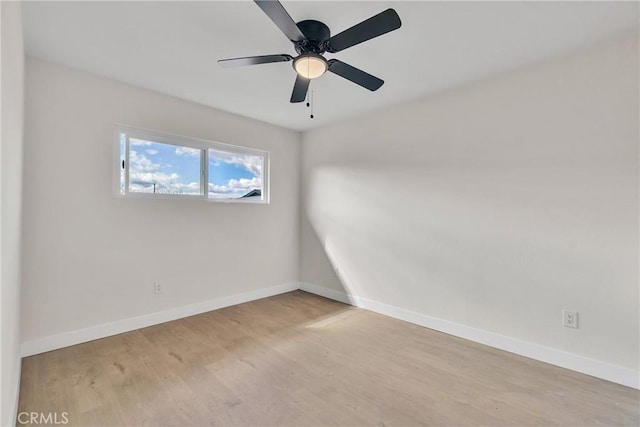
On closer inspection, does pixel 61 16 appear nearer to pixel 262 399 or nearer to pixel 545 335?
pixel 262 399

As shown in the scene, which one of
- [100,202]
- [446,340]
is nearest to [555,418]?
[446,340]

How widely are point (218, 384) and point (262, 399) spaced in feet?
1.17

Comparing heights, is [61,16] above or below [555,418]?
above

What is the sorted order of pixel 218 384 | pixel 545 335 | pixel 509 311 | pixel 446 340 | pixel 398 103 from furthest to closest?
pixel 398 103
pixel 446 340
pixel 509 311
pixel 545 335
pixel 218 384

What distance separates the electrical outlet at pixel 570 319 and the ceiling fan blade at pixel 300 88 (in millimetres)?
2577

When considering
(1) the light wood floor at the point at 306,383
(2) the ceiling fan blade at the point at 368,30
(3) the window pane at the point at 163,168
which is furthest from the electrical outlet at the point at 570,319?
(3) the window pane at the point at 163,168

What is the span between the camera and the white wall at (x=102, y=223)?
2.31 metres

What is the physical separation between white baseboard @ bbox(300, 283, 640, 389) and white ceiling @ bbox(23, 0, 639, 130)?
2.24m

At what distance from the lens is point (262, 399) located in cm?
181

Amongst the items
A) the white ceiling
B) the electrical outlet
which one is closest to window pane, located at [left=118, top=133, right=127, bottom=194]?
the white ceiling

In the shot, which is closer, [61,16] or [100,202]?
[61,16]

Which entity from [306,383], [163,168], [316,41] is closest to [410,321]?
[306,383]

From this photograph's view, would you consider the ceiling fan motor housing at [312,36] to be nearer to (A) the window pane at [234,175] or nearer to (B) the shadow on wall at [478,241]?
(B) the shadow on wall at [478,241]

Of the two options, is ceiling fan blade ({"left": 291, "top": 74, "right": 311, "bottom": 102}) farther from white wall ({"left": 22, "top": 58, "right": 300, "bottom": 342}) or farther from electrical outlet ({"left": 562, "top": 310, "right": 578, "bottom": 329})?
electrical outlet ({"left": 562, "top": 310, "right": 578, "bottom": 329})
